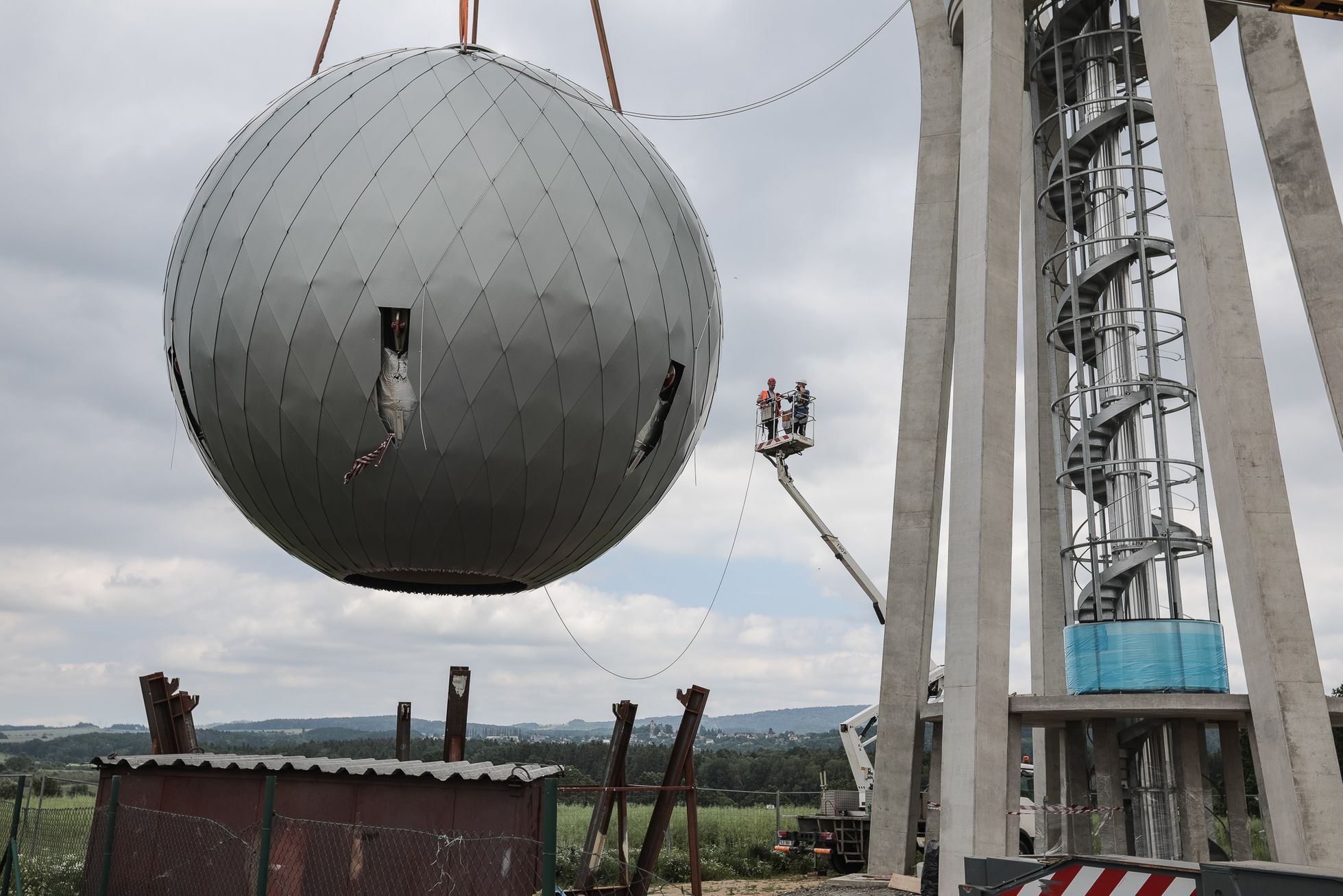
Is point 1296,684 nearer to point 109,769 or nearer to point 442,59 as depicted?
point 442,59

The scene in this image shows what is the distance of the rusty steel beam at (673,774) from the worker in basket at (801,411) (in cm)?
2219

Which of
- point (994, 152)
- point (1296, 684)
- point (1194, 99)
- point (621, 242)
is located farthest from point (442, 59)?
point (1296, 684)

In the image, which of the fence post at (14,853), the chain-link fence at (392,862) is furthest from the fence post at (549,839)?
the fence post at (14,853)

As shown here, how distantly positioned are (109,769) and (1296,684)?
1582 cm

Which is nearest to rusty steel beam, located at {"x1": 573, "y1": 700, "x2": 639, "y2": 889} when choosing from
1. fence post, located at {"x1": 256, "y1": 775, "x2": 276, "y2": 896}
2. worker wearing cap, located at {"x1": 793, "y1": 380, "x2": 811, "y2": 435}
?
fence post, located at {"x1": 256, "y1": 775, "x2": 276, "y2": 896}

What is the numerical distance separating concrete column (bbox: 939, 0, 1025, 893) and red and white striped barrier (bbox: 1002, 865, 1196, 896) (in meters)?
9.70

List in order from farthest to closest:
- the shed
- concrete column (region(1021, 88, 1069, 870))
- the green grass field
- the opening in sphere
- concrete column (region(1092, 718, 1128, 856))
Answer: concrete column (region(1021, 88, 1069, 870)) < the green grass field < concrete column (region(1092, 718, 1128, 856)) < the opening in sphere < the shed

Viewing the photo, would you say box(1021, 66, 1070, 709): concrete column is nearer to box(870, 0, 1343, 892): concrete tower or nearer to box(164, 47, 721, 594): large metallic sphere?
box(870, 0, 1343, 892): concrete tower

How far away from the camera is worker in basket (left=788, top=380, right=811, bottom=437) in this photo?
3716cm

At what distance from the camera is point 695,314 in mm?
11727

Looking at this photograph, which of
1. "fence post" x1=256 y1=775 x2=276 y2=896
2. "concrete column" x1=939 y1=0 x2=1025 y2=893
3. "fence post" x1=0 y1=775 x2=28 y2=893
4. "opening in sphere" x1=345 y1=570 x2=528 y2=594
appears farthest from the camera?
"concrete column" x1=939 y1=0 x2=1025 y2=893

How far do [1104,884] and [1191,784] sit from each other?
533 inches

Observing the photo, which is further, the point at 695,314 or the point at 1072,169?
the point at 1072,169

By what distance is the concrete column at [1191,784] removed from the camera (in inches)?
726
